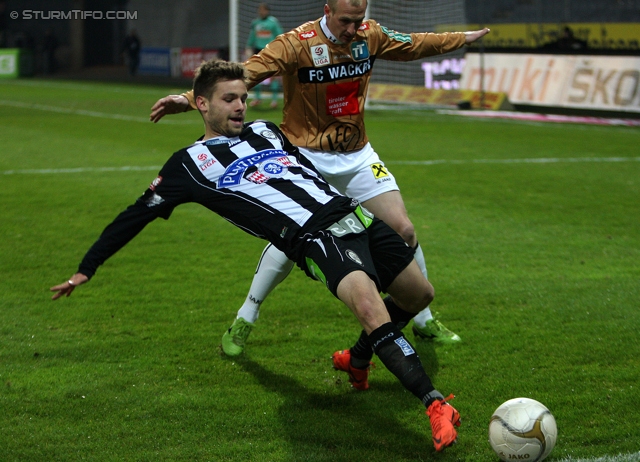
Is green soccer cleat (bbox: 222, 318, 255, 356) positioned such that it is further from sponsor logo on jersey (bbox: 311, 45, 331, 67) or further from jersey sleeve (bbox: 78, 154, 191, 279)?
sponsor logo on jersey (bbox: 311, 45, 331, 67)

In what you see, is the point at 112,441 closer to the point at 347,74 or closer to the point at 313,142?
the point at 313,142

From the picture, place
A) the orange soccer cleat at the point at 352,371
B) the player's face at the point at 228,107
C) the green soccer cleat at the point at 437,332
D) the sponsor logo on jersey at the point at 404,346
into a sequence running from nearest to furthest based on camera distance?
the sponsor logo on jersey at the point at 404,346 < the player's face at the point at 228,107 < the orange soccer cleat at the point at 352,371 < the green soccer cleat at the point at 437,332

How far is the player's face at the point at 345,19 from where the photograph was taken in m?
4.81

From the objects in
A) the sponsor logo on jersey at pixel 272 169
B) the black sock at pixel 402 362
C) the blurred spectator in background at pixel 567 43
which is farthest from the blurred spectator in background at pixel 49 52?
the black sock at pixel 402 362

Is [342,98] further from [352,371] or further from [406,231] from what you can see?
[352,371]

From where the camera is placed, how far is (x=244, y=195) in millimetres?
4074

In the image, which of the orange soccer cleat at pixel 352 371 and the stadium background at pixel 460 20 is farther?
the stadium background at pixel 460 20

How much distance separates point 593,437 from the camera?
373 cm

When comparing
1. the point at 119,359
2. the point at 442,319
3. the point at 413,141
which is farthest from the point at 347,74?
the point at 413,141

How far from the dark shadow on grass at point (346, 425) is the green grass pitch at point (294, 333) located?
0.01m

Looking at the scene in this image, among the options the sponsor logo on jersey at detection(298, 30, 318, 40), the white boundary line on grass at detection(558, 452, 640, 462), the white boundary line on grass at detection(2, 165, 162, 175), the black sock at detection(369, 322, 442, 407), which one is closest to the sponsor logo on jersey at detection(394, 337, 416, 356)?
the black sock at detection(369, 322, 442, 407)

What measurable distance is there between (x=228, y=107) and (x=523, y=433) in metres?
2.12

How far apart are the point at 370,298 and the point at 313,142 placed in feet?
5.95

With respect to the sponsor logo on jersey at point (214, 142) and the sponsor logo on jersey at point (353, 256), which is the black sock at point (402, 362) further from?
the sponsor logo on jersey at point (214, 142)
